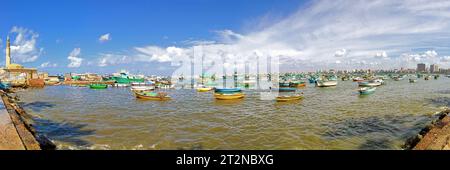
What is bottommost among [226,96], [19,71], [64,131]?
[64,131]

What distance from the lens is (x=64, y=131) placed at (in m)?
14.5

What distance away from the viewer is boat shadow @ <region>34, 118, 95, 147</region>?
1252 centimetres

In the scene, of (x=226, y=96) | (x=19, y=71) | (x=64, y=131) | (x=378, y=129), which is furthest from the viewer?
(x=19, y=71)

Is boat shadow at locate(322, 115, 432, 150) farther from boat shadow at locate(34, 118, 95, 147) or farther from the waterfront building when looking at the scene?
the waterfront building

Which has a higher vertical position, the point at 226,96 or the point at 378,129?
the point at 226,96

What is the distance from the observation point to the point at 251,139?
12.6 m

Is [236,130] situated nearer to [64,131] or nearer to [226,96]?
[64,131]

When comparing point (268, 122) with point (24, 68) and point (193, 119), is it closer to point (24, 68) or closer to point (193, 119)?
point (193, 119)

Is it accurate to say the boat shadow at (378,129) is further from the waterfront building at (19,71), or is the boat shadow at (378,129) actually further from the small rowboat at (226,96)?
the waterfront building at (19,71)

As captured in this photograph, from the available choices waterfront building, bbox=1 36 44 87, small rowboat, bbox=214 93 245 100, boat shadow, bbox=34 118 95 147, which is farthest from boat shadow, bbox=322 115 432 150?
waterfront building, bbox=1 36 44 87

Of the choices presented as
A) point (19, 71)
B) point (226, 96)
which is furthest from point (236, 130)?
point (19, 71)

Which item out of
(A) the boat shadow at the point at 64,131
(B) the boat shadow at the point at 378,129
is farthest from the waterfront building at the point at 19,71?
(B) the boat shadow at the point at 378,129

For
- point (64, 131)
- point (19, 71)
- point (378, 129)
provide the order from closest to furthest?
1. point (378, 129)
2. point (64, 131)
3. point (19, 71)

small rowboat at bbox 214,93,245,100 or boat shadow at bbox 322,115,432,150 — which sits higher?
small rowboat at bbox 214,93,245,100
